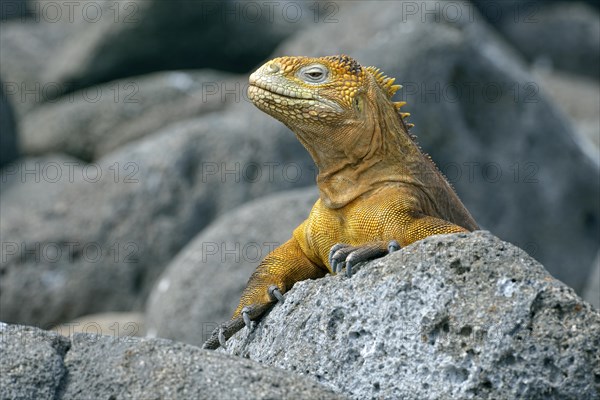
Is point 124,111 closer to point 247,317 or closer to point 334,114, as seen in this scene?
point 334,114

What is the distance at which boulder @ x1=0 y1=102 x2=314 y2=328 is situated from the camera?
12.1 m

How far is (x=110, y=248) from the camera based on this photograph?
1222cm

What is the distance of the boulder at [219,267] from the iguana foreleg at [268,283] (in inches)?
140

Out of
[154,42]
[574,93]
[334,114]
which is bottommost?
[574,93]

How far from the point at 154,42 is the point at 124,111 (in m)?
1.16

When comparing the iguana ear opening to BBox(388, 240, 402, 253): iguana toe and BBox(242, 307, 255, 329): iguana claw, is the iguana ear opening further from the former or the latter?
BBox(242, 307, 255, 329): iguana claw

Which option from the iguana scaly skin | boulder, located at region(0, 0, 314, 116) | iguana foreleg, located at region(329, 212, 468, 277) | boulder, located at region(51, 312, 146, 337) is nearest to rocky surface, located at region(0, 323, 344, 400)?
iguana foreleg, located at region(329, 212, 468, 277)

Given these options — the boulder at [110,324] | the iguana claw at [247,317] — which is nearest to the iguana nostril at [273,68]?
the iguana claw at [247,317]

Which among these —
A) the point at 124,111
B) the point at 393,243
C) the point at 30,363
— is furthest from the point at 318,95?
the point at 124,111

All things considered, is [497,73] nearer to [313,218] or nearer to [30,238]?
[30,238]

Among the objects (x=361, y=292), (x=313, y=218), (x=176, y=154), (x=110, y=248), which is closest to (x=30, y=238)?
(x=110, y=248)

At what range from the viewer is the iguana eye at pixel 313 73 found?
6.12 metres

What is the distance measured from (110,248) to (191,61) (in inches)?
202

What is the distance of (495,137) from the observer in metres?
12.9
